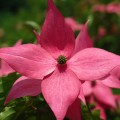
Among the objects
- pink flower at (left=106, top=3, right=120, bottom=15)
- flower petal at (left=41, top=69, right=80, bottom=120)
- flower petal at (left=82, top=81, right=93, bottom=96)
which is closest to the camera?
flower petal at (left=41, top=69, right=80, bottom=120)

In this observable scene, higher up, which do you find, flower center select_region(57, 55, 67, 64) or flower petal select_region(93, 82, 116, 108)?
flower center select_region(57, 55, 67, 64)

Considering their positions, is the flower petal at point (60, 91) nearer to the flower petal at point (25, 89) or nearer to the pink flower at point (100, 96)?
the flower petal at point (25, 89)

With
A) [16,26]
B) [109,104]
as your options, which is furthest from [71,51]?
[16,26]

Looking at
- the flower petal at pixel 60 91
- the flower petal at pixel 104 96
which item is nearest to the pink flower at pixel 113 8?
the flower petal at pixel 104 96

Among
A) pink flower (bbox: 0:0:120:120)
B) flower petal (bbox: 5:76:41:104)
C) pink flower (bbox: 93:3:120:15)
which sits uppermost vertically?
pink flower (bbox: 0:0:120:120)

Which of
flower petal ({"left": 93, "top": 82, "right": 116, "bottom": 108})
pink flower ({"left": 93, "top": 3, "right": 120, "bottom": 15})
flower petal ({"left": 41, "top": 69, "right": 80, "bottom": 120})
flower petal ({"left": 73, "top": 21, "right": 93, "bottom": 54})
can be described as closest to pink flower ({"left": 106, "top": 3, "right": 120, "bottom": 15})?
pink flower ({"left": 93, "top": 3, "right": 120, "bottom": 15})

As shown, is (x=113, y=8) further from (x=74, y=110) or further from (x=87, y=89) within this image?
(x=74, y=110)

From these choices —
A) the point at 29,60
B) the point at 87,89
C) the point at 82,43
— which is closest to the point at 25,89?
the point at 29,60

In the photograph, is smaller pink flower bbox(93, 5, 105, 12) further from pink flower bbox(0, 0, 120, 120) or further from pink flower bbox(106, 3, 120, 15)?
pink flower bbox(0, 0, 120, 120)
